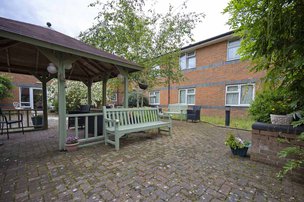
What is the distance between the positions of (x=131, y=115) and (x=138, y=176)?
2.45m

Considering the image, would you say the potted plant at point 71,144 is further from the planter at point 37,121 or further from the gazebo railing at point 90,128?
the planter at point 37,121

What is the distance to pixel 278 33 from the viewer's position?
1.68m

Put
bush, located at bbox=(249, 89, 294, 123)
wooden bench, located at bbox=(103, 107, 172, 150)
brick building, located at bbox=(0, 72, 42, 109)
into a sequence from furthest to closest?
brick building, located at bbox=(0, 72, 42, 109), wooden bench, located at bbox=(103, 107, 172, 150), bush, located at bbox=(249, 89, 294, 123)

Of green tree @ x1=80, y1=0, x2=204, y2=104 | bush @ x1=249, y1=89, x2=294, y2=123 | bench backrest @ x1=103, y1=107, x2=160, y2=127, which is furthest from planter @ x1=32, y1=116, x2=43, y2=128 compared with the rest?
bush @ x1=249, y1=89, x2=294, y2=123

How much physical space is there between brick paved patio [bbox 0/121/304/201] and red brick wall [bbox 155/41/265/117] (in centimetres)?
664

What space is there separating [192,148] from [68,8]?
886 cm

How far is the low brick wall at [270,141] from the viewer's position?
2.41 metres

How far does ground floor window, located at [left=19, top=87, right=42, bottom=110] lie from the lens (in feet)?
41.6

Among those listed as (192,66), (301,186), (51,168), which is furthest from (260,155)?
(192,66)

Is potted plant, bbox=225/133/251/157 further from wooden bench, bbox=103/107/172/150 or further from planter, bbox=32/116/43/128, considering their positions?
planter, bbox=32/116/43/128

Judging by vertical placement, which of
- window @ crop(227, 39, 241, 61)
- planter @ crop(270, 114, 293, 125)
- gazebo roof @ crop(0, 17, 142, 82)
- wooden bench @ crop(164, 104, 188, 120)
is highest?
window @ crop(227, 39, 241, 61)

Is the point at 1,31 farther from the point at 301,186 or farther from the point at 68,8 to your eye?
the point at 68,8

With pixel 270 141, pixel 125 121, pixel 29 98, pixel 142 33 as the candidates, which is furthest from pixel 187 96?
pixel 29 98

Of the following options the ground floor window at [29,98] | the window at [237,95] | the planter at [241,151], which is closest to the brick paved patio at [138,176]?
the planter at [241,151]
